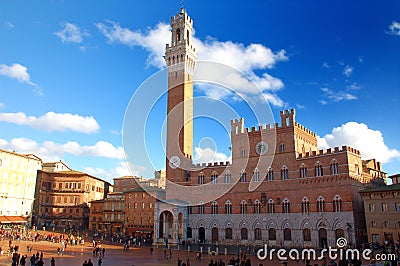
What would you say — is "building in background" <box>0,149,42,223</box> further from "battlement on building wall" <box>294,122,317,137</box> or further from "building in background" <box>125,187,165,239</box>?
"battlement on building wall" <box>294,122,317,137</box>

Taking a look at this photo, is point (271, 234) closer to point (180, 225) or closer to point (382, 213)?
point (382, 213)

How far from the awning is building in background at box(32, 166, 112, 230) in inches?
274

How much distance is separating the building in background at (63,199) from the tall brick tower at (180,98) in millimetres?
25033

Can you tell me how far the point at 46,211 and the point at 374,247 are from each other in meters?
62.2

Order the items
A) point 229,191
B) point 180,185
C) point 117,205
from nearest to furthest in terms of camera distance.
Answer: point 229,191 < point 180,185 < point 117,205

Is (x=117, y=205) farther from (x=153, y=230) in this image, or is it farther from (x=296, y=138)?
(x=296, y=138)

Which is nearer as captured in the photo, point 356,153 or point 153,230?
point 356,153

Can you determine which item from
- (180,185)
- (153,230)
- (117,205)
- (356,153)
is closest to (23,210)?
(117,205)

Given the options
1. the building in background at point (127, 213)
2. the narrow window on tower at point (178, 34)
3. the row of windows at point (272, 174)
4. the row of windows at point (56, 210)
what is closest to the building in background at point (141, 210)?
the building in background at point (127, 213)

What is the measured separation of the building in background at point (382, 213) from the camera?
125 ft

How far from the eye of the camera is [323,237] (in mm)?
43406

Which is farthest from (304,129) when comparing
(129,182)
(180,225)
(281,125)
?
(129,182)

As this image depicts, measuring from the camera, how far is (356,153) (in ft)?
146

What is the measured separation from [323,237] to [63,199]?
54.3 meters
